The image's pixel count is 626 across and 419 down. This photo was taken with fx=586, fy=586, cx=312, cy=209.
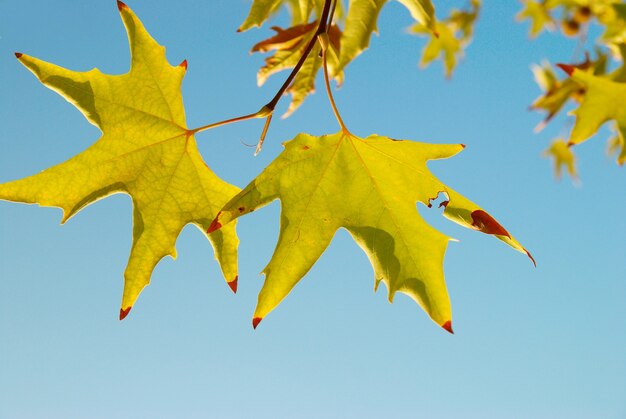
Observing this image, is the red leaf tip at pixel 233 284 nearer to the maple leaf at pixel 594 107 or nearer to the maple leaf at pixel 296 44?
the maple leaf at pixel 296 44

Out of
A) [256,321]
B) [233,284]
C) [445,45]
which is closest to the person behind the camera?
[256,321]

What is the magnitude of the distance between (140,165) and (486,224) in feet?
Answer: 2.11

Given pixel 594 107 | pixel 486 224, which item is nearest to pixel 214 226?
pixel 486 224

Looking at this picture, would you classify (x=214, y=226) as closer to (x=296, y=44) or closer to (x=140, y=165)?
(x=140, y=165)

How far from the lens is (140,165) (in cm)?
112

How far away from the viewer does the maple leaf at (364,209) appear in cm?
101

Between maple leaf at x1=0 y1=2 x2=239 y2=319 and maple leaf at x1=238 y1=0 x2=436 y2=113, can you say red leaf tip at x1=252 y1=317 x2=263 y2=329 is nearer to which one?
maple leaf at x1=0 y1=2 x2=239 y2=319

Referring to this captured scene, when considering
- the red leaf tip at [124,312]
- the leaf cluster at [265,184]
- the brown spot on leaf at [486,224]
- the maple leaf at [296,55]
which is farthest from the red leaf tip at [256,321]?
the maple leaf at [296,55]

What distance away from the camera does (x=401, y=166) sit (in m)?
1.13

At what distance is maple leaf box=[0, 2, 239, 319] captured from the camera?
105cm

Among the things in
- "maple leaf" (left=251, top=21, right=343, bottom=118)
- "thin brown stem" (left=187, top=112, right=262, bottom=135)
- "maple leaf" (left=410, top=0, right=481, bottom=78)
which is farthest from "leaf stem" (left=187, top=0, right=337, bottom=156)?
"maple leaf" (left=410, top=0, right=481, bottom=78)

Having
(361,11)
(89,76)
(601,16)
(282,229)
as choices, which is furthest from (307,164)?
(601,16)

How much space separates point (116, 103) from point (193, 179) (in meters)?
0.20

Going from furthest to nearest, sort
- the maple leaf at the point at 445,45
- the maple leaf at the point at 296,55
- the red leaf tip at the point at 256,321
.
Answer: the maple leaf at the point at 445,45, the maple leaf at the point at 296,55, the red leaf tip at the point at 256,321
